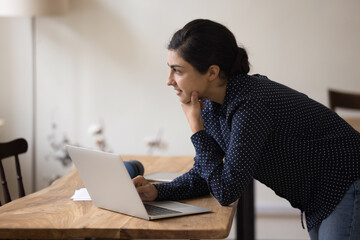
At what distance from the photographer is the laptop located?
1.55 meters

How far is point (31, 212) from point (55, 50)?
2265mm

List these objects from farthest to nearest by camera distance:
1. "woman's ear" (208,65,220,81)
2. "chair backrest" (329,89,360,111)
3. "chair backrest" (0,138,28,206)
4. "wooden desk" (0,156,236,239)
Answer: "chair backrest" (329,89,360,111) → "chair backrest" (0,138,28,206) → "woman's ear" (208,65,220,81) → "wooden desk" (0,156,236,239)

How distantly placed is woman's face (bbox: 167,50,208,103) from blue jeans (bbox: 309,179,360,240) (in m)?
0.49

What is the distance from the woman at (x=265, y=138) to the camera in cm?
163

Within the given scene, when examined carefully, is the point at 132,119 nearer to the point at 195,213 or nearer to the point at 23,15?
the point at 23,15

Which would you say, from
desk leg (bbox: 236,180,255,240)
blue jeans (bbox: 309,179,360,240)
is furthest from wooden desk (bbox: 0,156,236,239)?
desk leg (bbox: 236,180,255,240)

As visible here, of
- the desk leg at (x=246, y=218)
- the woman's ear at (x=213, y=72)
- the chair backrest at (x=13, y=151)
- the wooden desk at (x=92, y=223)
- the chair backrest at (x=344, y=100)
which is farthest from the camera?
the chair backrest at (x=344, y=100)

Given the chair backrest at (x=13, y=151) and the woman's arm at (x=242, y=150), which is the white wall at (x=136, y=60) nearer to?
the chair backrest at (x=13, y=151)

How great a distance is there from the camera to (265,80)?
173 cm

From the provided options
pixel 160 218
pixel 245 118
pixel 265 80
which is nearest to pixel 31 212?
pixel 160 218

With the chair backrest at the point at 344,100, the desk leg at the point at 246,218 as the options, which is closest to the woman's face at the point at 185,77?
the desk leg at the point at 246,218

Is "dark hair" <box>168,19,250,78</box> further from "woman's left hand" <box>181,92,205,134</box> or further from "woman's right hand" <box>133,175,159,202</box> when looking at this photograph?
"woman's right hand" <box>133,175,159,202</box>

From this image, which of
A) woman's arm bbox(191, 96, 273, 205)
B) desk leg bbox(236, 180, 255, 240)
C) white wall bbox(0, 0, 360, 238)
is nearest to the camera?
woman's arm bbox(191, 96, 273, 205)

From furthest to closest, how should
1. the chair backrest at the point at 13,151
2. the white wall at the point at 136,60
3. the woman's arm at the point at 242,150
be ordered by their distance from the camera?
the white wall at the point at 136,60, the chair backrest at the point at 13,151, the woman's arm at the point at 242,150
